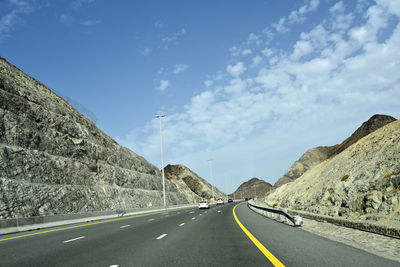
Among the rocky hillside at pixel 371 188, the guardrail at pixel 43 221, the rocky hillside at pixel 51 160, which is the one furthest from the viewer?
the rocky hillside at pixel 51 160

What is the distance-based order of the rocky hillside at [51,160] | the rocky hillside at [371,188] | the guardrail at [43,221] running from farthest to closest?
1. the rocky hillside at [51,160]
2. the rocky hillside at [371,188]
3. the guardrail at [43,221]

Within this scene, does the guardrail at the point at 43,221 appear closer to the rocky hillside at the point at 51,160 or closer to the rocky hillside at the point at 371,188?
the rocky hillside at the point at 51,160

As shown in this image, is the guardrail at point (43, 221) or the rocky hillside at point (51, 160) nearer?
the guardrail at point (43, 221)

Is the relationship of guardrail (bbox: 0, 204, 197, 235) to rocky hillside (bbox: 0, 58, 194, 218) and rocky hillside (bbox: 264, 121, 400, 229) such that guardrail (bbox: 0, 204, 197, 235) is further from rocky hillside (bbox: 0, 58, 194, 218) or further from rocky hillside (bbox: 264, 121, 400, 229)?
rocky hillside (bbox: 264, 121, 400, 229)

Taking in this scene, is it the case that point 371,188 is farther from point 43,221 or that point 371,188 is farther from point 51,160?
point 51,160

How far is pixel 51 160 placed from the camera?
135 feet

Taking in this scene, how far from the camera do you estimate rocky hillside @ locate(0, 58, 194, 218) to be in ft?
112

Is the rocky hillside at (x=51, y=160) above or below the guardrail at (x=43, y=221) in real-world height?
above

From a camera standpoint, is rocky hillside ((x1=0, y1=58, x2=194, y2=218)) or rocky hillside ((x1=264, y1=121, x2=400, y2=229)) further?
rocky hillside ((x1=0, y1=58, x2=194, y2=218))

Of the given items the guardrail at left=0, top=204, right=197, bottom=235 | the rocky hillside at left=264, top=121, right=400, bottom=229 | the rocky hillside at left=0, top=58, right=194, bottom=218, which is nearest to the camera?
the guardrail at left=0, top=204, right=197, bottom=235

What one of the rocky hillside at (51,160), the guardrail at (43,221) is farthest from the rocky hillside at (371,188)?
the rocky hillside at (51,160)

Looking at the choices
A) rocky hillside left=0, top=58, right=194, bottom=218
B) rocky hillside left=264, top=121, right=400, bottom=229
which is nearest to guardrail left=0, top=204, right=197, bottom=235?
rocky hillside left=0, top=58, right=194, bottom=218

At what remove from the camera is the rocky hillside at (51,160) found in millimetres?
34094

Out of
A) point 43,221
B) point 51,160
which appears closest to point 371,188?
point 43,221
